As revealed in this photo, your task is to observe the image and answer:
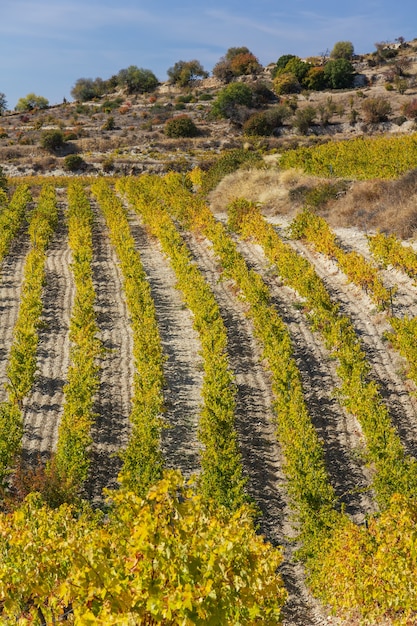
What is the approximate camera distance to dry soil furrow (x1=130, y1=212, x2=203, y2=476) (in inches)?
520

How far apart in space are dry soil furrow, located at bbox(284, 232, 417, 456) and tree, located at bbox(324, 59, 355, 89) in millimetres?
62371

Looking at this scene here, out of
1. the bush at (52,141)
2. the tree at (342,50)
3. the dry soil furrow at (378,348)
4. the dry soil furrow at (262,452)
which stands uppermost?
the tree at (342,50)

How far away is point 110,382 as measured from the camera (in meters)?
16.1

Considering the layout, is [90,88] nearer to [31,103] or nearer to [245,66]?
[31,103]

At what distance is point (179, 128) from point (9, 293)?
44.8m

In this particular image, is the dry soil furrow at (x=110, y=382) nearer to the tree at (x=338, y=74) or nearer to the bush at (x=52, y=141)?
the bush at (x=52, y=141)

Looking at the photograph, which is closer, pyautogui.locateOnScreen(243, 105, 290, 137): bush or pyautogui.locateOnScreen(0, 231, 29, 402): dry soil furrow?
pyautogui.locateOnScreen(0, 231, 29, 402): dry soil furrow

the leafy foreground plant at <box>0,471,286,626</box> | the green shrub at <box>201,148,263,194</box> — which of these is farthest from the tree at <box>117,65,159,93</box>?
the leafy foreground plant at <box>0,471,286,626</box>

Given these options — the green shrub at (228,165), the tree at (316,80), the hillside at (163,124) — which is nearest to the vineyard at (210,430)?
the green shrub at (228,165)

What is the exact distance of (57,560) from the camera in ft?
18.4

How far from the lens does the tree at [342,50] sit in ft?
301

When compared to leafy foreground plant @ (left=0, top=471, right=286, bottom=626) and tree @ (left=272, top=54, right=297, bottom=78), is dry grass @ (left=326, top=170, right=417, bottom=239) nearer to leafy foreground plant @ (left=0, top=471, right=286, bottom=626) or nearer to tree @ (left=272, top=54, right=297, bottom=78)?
leafy foreground plant @ (left=0, top=471, right=286, bottom=626)

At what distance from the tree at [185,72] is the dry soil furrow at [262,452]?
7870 centimetres

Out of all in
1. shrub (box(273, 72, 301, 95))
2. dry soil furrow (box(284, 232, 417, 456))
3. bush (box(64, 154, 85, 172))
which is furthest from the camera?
shrub (box(273, 72, 301, 95))
